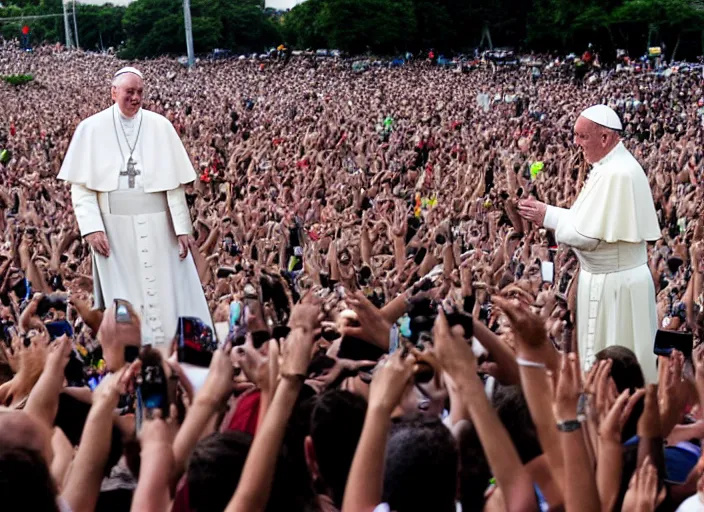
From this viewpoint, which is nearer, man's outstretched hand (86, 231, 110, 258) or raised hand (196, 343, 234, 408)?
raised hand (196, 343, 234, 408)

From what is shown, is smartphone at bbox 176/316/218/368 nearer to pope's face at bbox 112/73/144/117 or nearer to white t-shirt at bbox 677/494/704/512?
white t-shirt at bbox 677/494/704/512

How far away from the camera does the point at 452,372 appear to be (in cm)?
313

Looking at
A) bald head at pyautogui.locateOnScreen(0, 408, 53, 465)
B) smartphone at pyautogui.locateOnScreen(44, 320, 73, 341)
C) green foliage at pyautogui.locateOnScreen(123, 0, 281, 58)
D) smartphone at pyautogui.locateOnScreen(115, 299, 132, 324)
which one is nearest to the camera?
bald head at pyautogui.locateOnScreen(0, 408, 53, 465)

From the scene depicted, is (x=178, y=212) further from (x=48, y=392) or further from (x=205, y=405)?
(x=205, y=405)

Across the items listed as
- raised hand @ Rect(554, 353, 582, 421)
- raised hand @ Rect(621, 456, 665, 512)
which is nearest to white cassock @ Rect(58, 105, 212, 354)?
raised hand @ Rect(554, 353, 582, 421)

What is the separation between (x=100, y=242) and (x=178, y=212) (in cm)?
45

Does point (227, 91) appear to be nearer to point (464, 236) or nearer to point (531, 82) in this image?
point (531, 82)

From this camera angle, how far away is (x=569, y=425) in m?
2.92

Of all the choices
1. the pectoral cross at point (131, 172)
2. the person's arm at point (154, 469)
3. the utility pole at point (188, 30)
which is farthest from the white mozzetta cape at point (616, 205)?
the utility pole at point (188, 30)

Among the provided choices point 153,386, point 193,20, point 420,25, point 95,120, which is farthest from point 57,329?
point 193,20

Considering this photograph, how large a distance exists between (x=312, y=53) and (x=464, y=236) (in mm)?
51122

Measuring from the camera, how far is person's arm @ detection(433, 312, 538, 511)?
2.95 metres

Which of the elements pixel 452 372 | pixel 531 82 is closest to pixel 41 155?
pixel 452 372

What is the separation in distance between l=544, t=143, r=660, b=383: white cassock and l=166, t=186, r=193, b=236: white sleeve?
6.33 ft
